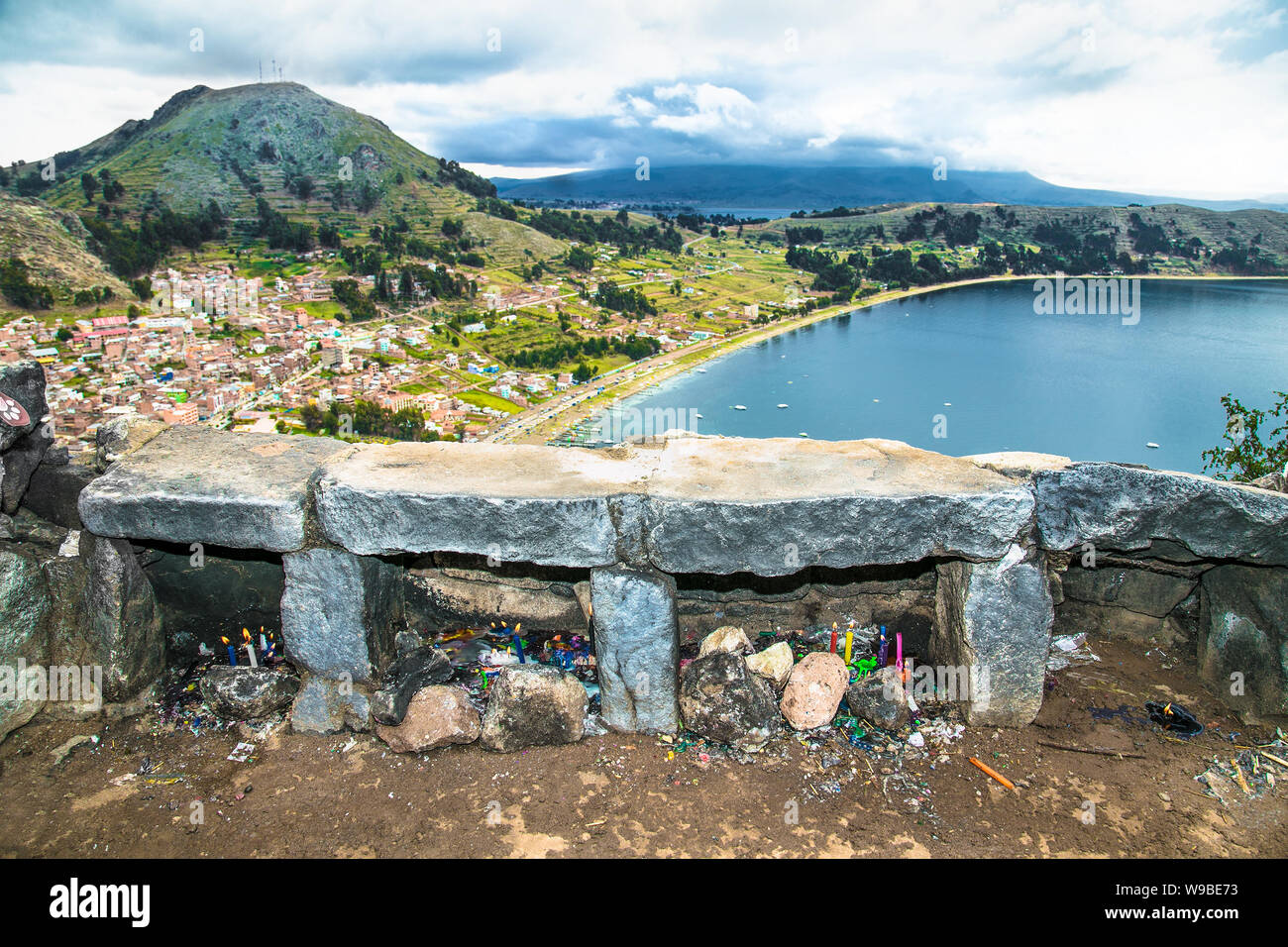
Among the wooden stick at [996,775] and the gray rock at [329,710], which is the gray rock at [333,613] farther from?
the wooden stick at [996,775]

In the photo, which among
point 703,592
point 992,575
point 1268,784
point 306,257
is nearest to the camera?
point 1268,784

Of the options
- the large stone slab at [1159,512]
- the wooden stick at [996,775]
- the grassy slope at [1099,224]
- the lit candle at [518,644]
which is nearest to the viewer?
the wooden stick at [996,775]

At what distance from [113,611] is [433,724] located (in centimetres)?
213

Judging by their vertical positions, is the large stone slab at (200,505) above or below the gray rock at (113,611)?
above

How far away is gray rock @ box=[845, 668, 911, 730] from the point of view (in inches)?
177

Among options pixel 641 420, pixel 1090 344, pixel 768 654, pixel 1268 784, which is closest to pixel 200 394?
pixel 641 420

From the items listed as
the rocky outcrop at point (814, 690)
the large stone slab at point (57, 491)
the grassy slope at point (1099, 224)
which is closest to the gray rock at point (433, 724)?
the rocky outcrop at point (814, 690)

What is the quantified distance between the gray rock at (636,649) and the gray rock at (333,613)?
1.43 m

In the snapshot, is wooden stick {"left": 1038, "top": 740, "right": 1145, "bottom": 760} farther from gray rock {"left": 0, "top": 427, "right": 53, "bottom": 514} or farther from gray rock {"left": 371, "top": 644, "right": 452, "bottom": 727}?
Answer: gray rock {"left": 0, "top": 427, "right": 53, "bottom": 514}

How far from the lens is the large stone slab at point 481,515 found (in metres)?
4.16

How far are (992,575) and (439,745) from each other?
3.42m

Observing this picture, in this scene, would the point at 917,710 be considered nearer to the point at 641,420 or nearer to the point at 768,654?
the point at 768,654

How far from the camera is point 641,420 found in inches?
1626

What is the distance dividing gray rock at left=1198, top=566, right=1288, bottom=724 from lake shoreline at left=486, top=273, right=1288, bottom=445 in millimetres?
19560
